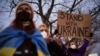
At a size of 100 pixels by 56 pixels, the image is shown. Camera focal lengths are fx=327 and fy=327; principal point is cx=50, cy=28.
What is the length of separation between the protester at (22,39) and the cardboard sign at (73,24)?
1.83 meters

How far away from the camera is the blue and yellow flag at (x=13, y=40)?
2.98 m

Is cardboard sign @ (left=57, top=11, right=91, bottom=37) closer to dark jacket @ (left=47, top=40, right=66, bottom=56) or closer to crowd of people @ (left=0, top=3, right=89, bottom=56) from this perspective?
dark jacket @ (left=47, top=40, right=66, bottom=56)

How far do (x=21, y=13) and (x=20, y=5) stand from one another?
10 cm

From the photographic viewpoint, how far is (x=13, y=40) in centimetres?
302

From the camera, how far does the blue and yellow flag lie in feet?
9.77

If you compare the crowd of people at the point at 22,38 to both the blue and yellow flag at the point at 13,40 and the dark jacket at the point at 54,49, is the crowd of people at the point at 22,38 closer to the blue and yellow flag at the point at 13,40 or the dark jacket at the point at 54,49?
the blue and yellow flag at the point at 13,40

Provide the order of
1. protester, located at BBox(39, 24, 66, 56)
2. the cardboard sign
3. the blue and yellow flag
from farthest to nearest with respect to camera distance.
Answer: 1. the cardboard sign
2. protester, located at BBox(39, 24, 66, 56)
3. the blue and yellow flag

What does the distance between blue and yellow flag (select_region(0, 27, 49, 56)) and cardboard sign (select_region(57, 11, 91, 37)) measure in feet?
6.06

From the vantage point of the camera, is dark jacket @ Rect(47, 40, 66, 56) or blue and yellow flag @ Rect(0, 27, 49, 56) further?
dark jacket @ Rect(47, 40, 66, 56)

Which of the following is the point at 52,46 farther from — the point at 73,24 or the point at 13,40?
the point at 73,24

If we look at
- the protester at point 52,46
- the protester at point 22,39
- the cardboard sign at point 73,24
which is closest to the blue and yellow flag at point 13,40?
the protester at point 22,39

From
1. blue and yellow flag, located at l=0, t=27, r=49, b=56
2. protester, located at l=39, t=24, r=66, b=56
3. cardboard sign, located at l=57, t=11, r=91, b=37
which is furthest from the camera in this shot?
cardboard sign, located at l=57, t=11, r=91, b=37

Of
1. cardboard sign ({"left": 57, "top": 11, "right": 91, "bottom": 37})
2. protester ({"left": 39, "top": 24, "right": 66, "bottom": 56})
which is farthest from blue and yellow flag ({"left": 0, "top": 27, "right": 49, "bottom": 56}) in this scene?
cardboard sign ({"left": 57, "top": 11, "right": 91, "bottom": 37})

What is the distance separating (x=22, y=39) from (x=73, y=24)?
2238 mm
